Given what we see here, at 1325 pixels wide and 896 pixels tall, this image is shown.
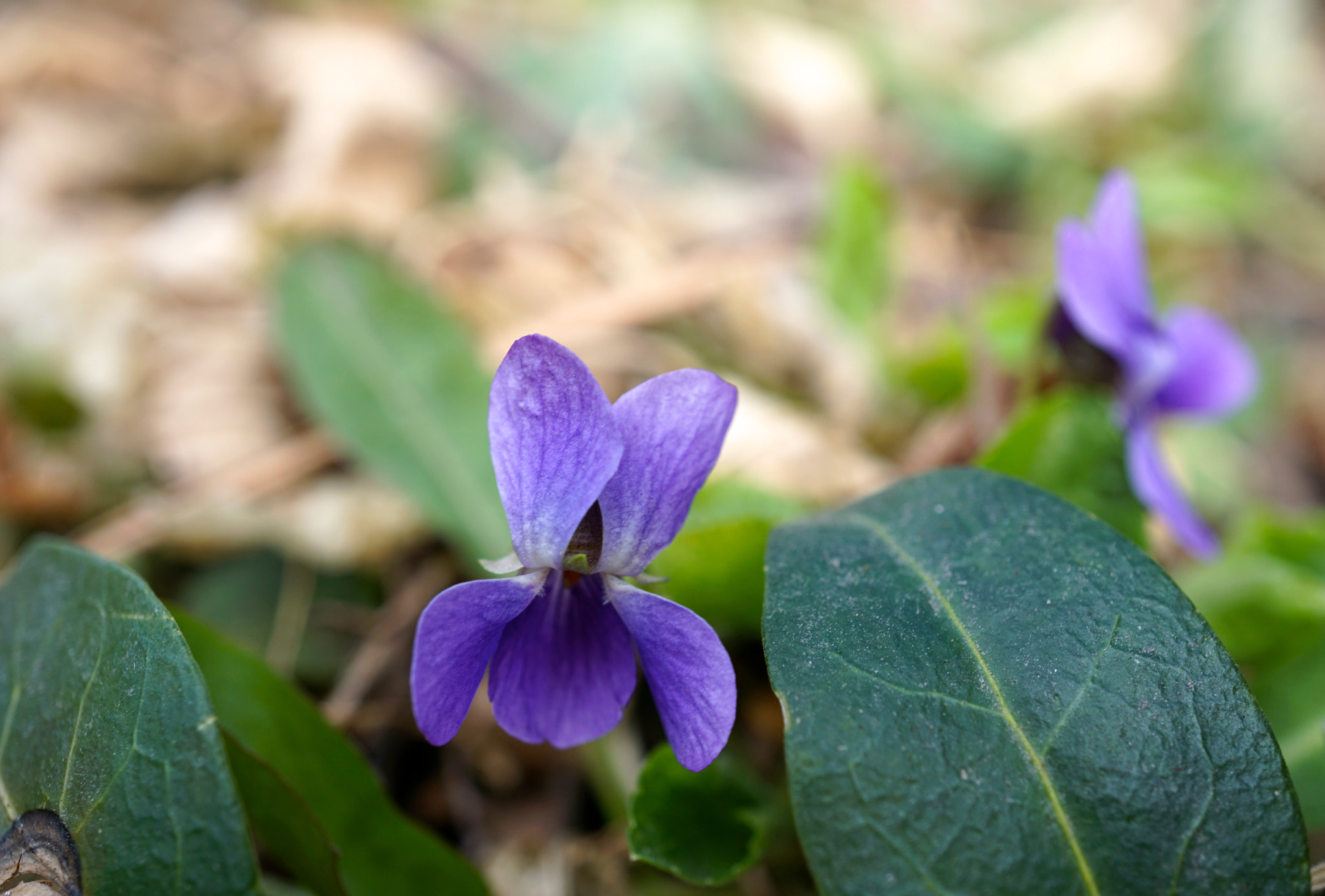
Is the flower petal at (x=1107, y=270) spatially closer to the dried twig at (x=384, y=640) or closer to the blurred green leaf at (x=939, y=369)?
the blurred green leaf at (x=939, y=369)

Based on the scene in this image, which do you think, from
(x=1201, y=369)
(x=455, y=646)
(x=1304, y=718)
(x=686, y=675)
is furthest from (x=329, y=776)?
(x=1201, y=369)

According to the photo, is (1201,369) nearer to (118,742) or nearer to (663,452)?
(663,452)

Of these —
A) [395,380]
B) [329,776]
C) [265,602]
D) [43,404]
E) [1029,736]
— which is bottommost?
[265,602]

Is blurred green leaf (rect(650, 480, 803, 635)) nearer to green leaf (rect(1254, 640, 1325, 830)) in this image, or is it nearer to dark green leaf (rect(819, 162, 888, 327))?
green leaf (rect(1254, 640, 1325, 830))

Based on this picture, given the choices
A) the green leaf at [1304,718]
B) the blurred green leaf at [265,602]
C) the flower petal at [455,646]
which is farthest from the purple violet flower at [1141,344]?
the blurred green leaf at [265,602]

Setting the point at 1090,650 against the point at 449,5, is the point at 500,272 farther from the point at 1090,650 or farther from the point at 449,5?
the point at 449,5

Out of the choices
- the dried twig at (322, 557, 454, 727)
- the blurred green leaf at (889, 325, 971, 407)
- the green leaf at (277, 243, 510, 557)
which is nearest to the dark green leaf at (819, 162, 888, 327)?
the blurred green leaf at (889, 325, 971, 407)

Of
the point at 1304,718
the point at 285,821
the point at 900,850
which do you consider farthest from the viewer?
the point at 1304,718
